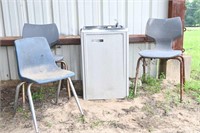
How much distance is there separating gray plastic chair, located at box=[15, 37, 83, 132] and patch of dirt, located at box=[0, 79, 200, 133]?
223mm

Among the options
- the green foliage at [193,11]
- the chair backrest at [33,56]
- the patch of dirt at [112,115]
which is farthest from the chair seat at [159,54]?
the green foliage at [193,11]

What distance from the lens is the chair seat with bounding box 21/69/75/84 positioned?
2.49 meters

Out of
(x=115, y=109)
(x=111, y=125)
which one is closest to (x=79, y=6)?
(x=115, y=109)

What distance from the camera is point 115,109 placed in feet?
9.78

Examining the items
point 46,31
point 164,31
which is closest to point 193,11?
point 164,31

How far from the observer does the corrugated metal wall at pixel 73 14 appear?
358 cm

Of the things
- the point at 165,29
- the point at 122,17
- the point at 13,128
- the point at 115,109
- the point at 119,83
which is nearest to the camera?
the point at 13,128

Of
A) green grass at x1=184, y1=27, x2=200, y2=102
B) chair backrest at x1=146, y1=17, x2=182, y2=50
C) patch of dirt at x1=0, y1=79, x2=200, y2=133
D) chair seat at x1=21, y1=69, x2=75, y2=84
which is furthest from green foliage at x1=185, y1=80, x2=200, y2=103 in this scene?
chair seat at x1=21, y1=69, x2=75, y2=84

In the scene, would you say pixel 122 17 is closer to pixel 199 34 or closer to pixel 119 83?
pixel 119 83

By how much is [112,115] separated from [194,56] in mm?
2590

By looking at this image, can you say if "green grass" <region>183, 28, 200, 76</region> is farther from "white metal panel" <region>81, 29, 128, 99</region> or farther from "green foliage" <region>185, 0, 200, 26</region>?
"white metal panel" <region>81, 29, 128, 99</region>

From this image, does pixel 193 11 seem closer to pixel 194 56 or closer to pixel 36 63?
pixel 194 56

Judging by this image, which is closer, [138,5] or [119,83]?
[119,83]

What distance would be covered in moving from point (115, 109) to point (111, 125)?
36cm
